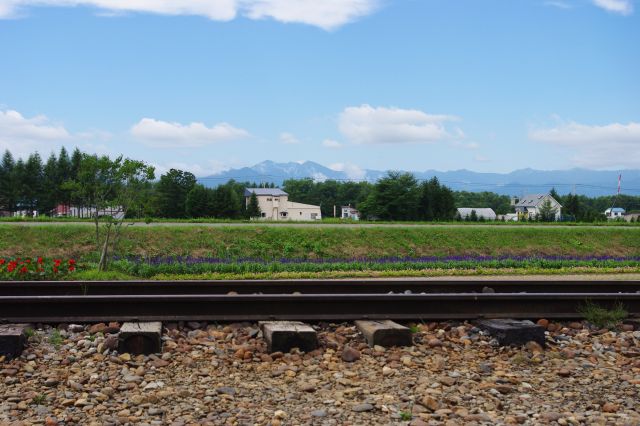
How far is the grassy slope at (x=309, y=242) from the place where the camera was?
21875 millimetres

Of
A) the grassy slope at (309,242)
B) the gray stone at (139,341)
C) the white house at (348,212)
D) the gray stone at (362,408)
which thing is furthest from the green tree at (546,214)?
the gray stone at (362,408)

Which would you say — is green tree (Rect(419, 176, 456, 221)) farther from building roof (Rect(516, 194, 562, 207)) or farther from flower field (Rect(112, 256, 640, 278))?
building roof (Rect(516, 194, 562, 207))

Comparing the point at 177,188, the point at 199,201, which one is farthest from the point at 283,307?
the point at 177,188

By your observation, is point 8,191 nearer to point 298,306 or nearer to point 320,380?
point 298,306

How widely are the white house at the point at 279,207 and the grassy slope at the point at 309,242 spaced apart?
109 meters

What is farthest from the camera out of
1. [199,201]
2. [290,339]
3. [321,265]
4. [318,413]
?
[199,201]

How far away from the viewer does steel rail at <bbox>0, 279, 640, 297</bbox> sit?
35.2ft

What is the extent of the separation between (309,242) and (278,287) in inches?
493

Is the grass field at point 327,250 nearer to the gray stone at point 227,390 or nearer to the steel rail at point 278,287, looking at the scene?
the steel rail at point 278,287

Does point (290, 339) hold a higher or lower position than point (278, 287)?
lower

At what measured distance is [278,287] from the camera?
10.9m

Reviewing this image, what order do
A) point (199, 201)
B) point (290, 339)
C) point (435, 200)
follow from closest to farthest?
point (290, 339)
point (435, 200)
point (199, 201)

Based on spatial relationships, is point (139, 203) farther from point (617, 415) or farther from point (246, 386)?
point (617, 415)

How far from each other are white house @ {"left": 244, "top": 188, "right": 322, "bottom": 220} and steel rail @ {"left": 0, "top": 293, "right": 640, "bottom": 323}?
12617 cm
